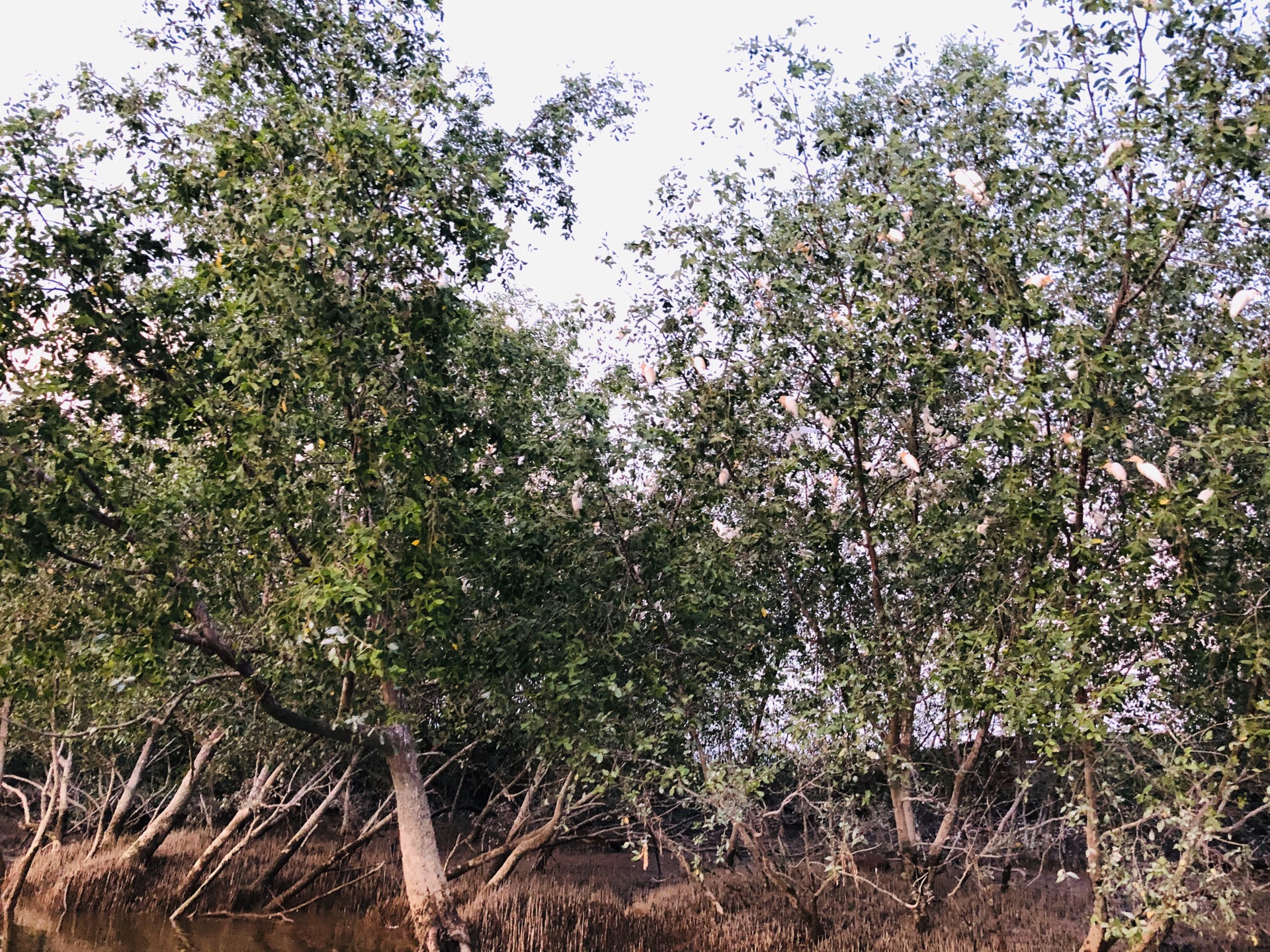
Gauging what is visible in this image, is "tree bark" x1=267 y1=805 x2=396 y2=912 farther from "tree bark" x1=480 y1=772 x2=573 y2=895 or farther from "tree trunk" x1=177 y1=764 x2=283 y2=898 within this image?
"tree bark" x1=480 y1=772 x2=573 y2=895

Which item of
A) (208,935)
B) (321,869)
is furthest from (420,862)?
(208,935)

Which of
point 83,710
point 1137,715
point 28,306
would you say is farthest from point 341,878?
point 1137,715

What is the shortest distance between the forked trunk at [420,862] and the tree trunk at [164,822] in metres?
3.68

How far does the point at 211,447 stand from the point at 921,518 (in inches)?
261

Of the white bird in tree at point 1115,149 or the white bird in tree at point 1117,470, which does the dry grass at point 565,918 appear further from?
the white bird in tree at point 1115,149

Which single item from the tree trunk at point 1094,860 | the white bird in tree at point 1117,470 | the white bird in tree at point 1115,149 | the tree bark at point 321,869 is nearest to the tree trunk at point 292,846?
the tree bark at point 321,869

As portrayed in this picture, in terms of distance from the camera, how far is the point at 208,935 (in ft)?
40.9

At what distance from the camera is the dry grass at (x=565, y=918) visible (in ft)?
35.2

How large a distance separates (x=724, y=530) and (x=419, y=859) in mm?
4635

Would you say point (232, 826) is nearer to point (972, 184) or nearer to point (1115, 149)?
point (972, 184)

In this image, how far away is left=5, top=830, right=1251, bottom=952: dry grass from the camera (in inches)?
422

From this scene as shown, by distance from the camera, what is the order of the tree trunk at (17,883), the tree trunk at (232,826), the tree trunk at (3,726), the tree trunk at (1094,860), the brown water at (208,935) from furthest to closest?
the tree trunk at (3,726)
the tree trunk at (232,826)
the tree trunk at (17,883)
the brown water at (208,935)
the tree trunk at (1094,860)

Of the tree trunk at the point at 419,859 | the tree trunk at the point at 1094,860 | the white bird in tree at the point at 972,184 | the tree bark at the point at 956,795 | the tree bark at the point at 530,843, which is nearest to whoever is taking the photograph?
the white bird in tree at the point at 972,184

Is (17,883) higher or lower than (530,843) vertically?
lower
